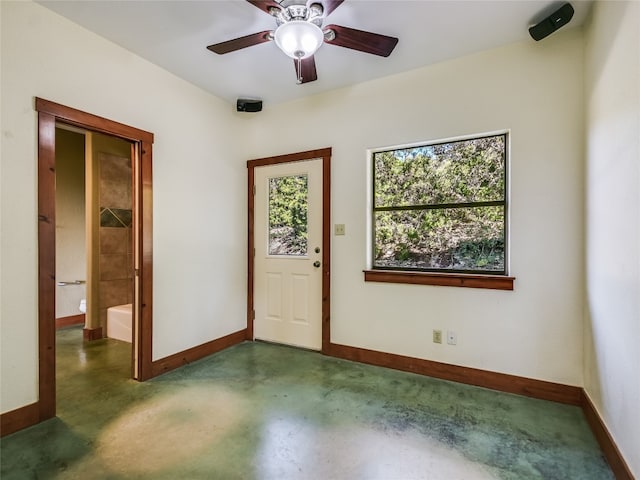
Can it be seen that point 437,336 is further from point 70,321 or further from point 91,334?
point 70,321

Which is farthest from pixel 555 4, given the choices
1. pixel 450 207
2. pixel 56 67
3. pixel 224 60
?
pixel 56 67

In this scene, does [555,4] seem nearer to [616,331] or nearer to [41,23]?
[616,331]

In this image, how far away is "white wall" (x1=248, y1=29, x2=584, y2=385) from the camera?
2.27 m

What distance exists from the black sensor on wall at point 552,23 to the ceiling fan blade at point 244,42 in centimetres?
181

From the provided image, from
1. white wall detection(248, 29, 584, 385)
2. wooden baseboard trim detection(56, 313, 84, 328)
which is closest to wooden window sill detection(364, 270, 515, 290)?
white wall detection(248, 29, 584, 385)

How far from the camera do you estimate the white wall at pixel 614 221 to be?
142 cm

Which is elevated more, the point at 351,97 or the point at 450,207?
the point at 351,97

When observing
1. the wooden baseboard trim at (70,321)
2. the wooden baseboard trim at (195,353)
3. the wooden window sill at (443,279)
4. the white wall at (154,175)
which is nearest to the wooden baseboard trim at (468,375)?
the wooden window sill at (443,279)

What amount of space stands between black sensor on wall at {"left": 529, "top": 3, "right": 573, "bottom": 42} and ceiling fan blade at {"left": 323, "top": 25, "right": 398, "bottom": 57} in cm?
104

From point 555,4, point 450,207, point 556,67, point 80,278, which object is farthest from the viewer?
point 80,278

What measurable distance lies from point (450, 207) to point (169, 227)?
2513 millimetres

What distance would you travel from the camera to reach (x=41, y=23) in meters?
2.03

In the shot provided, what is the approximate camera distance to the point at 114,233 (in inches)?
152

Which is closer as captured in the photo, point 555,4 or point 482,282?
point 555,4
